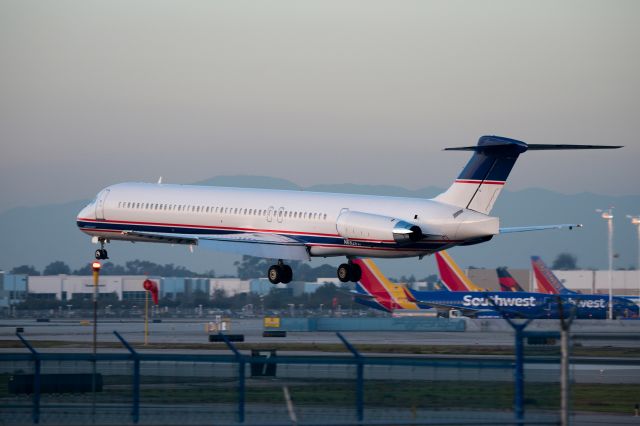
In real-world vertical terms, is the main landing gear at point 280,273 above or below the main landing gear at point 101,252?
below

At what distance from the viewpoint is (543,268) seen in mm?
97062

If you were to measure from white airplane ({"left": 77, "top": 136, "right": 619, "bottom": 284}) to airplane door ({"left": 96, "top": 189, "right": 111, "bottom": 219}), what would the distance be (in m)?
0.08

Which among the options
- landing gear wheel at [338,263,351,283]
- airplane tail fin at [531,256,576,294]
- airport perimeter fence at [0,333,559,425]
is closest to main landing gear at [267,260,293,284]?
landing gear wheel at [338,263,351,283]

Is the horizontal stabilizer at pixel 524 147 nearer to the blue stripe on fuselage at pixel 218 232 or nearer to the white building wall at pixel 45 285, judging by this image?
the blue stripe on fuselage at pixel 218 232

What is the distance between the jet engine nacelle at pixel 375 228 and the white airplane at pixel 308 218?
5cm

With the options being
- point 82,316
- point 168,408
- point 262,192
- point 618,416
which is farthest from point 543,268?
point 168,408

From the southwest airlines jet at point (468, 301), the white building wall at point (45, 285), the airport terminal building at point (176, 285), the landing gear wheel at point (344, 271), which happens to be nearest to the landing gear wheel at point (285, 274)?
the landing gear wheel at point (344, 271)

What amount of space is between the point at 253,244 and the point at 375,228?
7111mm

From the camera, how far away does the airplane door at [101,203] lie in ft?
197

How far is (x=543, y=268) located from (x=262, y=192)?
4565 cm

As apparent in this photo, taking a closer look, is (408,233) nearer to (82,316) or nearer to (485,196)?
(485,196)

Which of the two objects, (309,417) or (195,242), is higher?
(195,242)

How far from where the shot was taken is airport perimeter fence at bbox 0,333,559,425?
2184 cm

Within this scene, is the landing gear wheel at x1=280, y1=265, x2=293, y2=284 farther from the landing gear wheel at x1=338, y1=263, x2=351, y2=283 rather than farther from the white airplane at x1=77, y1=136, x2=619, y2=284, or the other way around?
the landing gear wheel at x1=338, y1=263, x2=351, y2=283
